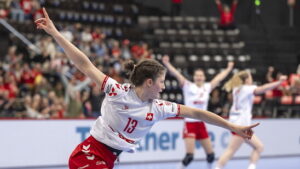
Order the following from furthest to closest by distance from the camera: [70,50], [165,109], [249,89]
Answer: [249,89], [165,109], [70,50]

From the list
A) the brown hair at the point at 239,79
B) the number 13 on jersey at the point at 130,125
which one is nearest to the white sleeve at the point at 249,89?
the brown hair at the point at 239,79

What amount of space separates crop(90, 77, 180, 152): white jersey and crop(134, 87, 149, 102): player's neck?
0.08ft

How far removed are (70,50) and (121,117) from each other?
2.33 feet

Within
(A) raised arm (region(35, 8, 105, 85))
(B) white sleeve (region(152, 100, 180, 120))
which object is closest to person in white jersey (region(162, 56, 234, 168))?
Result: (B) white sleeve (region(152, 100, 180, 120))

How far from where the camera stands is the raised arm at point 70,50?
4285mm

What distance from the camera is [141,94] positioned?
4660 millimetres

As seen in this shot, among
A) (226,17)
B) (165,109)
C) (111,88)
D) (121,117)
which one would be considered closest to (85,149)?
(121,117)

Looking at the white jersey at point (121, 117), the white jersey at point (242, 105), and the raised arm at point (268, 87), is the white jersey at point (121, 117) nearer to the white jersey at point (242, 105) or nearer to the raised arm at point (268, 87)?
the raised arm at point (268, 87)

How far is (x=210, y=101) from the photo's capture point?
14.1 m

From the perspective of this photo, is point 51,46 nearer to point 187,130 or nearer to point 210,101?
point 210,101

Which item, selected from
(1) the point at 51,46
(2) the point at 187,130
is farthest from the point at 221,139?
(1) the point at 51,46

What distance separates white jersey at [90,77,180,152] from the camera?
15.1ft

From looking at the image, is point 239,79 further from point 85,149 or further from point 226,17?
point 226,17

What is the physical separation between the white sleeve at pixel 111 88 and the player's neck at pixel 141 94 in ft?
0.34
